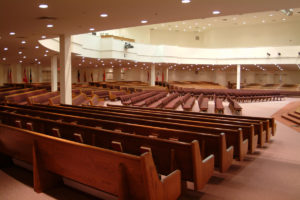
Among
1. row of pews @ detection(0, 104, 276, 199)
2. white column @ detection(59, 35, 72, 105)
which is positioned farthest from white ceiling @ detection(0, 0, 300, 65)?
row of pews @ detection(0, 104, 276, 199)

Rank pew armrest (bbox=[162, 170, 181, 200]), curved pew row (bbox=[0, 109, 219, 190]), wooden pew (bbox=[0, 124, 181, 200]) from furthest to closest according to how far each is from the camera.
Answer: curved pew row (bbox=[0, 109, 219, 190]) → pew armrest (bbox=[162, 170, 181, 200]) → wooden pew (bbox=[0, 124, 181, 200])

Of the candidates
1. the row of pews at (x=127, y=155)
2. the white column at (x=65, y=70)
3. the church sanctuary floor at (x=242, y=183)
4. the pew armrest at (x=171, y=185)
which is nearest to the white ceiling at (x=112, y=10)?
the white column at (x=65, y=70)

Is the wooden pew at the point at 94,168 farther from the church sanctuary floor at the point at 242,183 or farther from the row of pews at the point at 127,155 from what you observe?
the church sanctuary floor at the point at 242,183

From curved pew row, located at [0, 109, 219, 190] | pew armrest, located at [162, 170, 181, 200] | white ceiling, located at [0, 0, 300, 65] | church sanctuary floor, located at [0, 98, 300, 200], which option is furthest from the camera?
white ceiling, located at [0, 0, 300, 65]

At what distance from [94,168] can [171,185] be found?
0.70 m

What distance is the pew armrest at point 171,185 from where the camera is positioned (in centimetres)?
214

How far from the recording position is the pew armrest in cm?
214

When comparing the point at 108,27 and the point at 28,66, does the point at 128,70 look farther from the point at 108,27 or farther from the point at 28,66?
the point at 108,27

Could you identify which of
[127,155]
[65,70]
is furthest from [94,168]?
[65,70]

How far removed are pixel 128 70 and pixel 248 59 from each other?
49.9 ft

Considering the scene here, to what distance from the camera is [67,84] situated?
31.2ft

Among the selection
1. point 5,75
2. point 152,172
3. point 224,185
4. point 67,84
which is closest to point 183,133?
point 224,185

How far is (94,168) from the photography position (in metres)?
2.30

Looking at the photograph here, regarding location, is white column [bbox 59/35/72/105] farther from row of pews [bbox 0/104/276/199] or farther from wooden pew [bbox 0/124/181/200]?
wooden pew [bbox 0/124/181/200]
